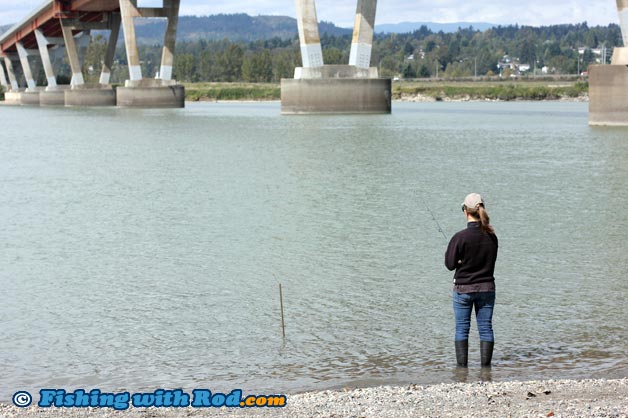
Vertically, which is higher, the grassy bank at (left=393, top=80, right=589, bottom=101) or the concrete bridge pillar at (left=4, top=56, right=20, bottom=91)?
the concrete bridge pillar at (left=4, top=56, right=20, bottom=91)

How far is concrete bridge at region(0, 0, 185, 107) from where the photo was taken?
297 feet

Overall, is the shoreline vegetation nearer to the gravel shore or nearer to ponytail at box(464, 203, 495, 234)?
ponytail at box(464, 203, 495, 234)

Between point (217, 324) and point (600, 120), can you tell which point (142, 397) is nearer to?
point (217, 324)

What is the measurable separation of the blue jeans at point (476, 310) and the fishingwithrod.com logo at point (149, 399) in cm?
167

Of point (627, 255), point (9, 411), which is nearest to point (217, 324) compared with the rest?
point (9, 411)

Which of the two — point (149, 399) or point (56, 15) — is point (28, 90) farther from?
point (149, 399)

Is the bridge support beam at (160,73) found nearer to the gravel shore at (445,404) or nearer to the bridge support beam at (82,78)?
the bridge support beam at (82,78)

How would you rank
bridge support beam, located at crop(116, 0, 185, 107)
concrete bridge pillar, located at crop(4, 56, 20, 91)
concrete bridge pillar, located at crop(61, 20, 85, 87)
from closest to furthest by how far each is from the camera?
bridge support beam, located at crop(116, 0, 185, 107) → concrete bridge pillar, located at crop(61, 20, 85, 87) → concrete bridge pillar, located at crop(4, 56, 20, 91)

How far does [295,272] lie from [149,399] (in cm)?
659

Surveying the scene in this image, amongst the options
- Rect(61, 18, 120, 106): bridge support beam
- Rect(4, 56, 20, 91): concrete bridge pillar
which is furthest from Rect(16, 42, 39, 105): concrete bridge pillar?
Rect(61, 18, 120, 106): bridge support beam

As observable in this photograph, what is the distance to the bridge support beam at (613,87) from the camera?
46.6 m

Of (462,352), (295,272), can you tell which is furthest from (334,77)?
(462,352)

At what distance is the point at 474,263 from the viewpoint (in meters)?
8.91

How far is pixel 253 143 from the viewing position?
43.1 meters
